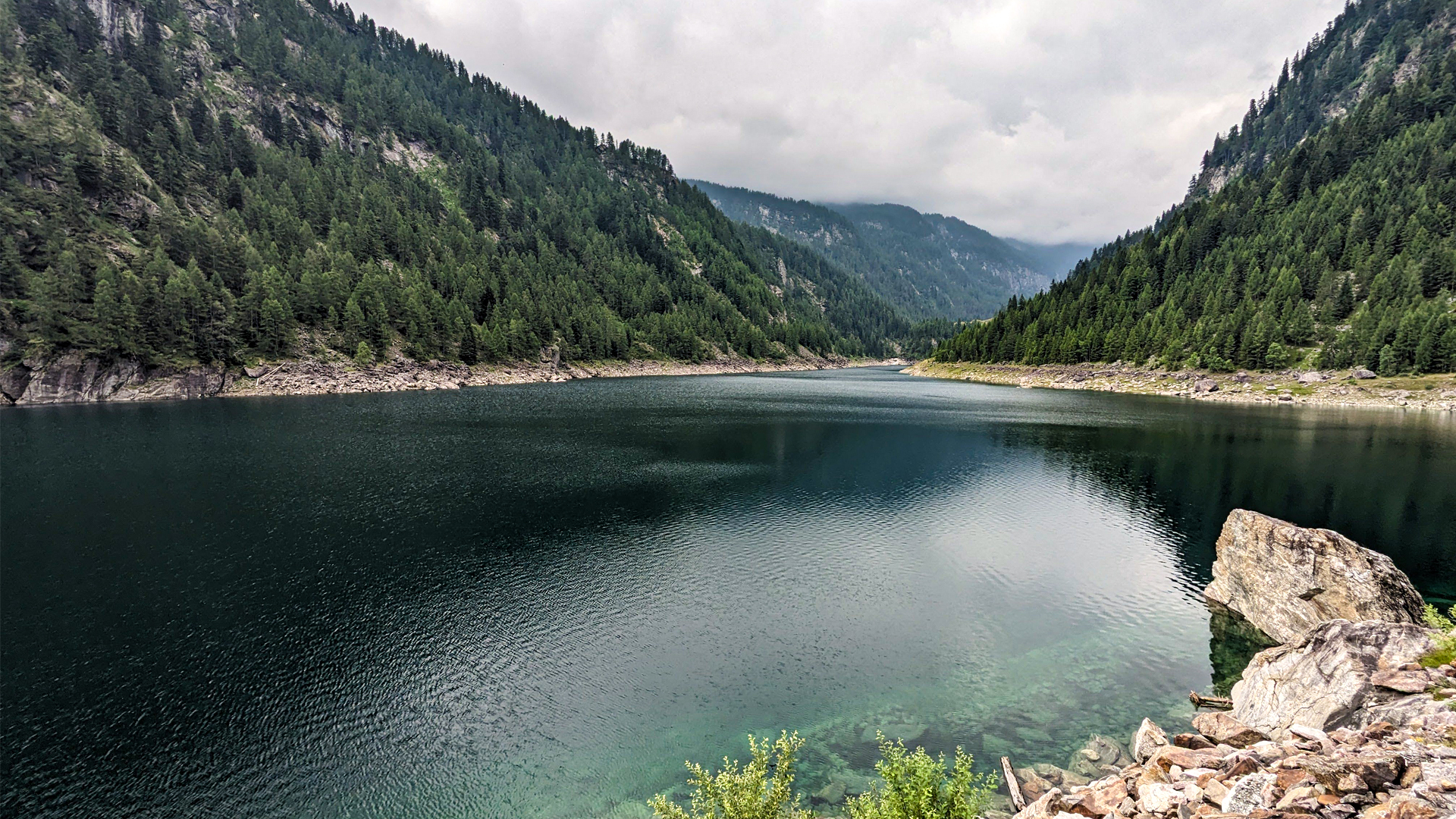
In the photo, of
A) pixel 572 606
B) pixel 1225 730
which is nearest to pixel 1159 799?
pixel 1225 730

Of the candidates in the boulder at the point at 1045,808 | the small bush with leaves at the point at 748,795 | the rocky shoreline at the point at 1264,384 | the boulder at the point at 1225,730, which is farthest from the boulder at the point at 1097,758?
the rocky shoreline at the point at 1264,384

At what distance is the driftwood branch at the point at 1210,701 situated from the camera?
55.8 feet

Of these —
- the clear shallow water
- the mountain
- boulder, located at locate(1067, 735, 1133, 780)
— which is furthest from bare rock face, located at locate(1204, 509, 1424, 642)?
the mountain

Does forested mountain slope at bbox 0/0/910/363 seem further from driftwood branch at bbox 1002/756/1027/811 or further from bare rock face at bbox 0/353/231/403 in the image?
driftwood branch at bbox 1002/756/1027/811

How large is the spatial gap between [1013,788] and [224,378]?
410 feet

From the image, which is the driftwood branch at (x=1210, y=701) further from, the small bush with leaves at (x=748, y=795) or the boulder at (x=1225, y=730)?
the small bush with leaves at (x=748, y=795)

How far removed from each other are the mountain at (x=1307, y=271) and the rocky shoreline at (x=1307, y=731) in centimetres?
10692

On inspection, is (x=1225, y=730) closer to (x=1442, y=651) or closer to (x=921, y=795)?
(x=1442, y=651)

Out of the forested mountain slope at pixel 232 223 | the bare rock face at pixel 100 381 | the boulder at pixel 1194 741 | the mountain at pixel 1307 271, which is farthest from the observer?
the mountain at pixel 1307 271

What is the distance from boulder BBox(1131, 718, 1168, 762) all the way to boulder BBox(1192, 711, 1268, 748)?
3.35ft

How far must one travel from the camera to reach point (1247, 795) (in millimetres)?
8383

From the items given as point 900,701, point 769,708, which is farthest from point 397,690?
point 900,701

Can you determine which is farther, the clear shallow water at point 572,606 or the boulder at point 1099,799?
the clear shallow water at point 572,606

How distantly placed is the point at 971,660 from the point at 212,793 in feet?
72.7
